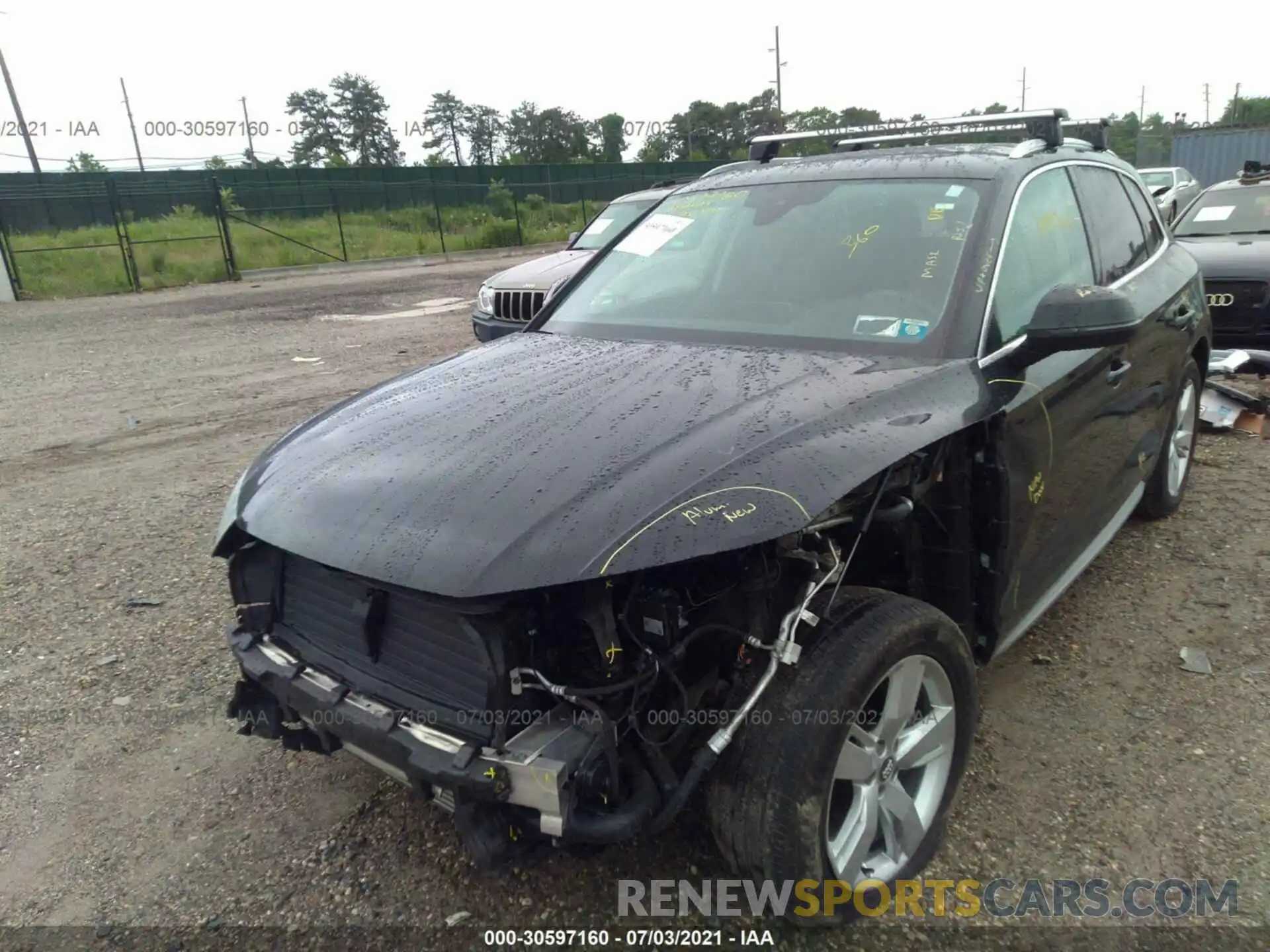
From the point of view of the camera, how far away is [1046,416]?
2729mm

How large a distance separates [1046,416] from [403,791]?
7.64 ft

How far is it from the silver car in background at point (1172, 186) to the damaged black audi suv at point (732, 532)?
13293mm

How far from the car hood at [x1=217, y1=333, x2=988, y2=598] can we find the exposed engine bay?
0.11 meters

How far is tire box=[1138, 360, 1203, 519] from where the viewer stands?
4.23 metres

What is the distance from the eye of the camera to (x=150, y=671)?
352cm

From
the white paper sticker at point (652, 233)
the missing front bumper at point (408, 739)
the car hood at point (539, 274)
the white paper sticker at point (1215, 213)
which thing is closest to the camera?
the missing front bumper at point (408, 739)

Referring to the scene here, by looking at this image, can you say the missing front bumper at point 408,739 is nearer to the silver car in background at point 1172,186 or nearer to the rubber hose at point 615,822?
the rubber hose at point 615,822

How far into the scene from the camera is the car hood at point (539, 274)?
25.2 ft

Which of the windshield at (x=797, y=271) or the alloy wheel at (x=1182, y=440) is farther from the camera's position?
the alloy wheel at (x=1182, y=440)

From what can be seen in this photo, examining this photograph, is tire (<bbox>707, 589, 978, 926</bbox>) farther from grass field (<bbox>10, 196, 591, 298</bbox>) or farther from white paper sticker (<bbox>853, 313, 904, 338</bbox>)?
grass field (<bbox>10, 196, 591, 298</bbox>)

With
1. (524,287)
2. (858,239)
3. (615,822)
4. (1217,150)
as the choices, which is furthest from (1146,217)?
(1217,150)

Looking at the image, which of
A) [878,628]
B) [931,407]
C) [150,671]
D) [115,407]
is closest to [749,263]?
[931,407]

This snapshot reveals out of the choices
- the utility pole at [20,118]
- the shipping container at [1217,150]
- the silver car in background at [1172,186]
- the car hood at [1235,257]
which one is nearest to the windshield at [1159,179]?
the silver car in background at [1172,186]

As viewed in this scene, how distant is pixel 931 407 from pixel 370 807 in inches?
80.1
